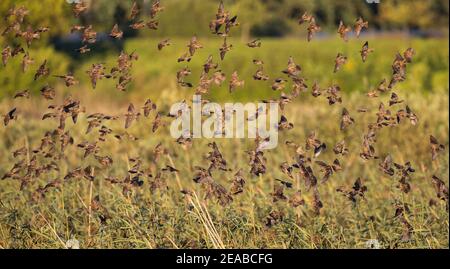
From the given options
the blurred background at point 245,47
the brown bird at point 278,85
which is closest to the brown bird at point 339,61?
the brown bird at point 278,85

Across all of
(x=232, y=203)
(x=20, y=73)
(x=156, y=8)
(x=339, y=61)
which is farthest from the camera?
(x=20, y=73)

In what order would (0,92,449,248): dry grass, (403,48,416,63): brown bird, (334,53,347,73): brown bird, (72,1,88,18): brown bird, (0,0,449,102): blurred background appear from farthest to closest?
1. (0,0,449,102): blurred background
2. (0,92,449,248): dry grass
3. (72,1,88,18): brown bird
4. (403,48,416,63): brown bird
5. (334,53,347,73): brown bird

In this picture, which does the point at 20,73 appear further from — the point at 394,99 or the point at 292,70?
the point at 394,99

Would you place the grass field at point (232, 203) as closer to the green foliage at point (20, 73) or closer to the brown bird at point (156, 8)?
the green foliage at point (20, 73)

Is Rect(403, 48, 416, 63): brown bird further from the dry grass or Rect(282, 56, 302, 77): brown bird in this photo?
the dry grass

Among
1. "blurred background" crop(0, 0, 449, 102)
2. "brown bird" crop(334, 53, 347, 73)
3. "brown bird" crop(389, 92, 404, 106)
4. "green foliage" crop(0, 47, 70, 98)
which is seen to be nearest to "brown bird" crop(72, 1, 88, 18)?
"brown bird" crop(334, 53, 347, 73)

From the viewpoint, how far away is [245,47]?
41.3 meters

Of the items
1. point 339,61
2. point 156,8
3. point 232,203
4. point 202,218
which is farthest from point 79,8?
point 232,203

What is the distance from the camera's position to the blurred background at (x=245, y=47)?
2006 centimetres

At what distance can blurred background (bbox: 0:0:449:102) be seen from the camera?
20064 mm
